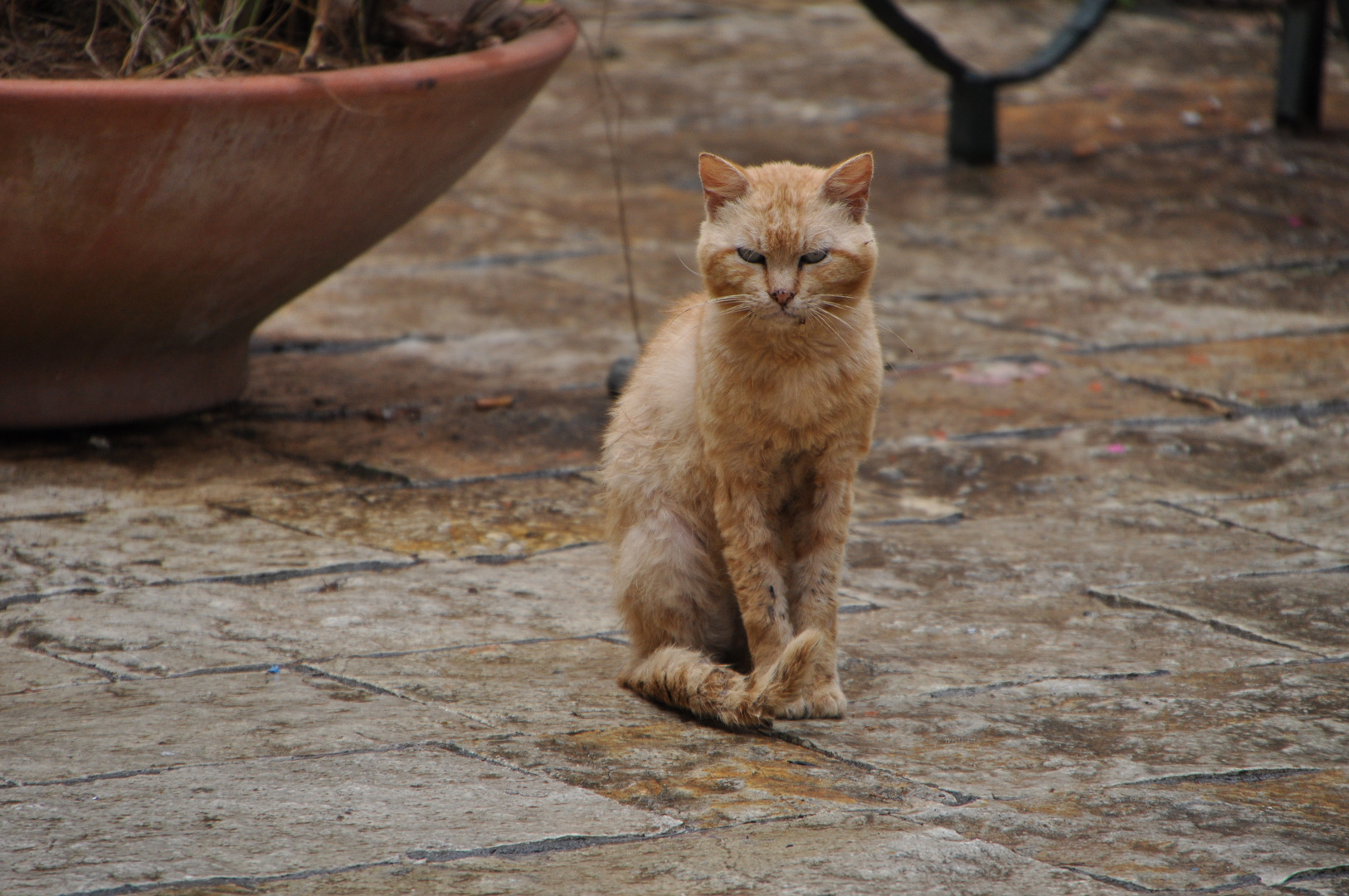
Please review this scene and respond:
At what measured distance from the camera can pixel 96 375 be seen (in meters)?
4.37

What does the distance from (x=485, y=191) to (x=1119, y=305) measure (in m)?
3.13

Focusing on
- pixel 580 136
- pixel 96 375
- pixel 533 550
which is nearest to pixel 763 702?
pixel 533 550

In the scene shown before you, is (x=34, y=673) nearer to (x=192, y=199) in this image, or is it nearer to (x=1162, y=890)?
(x=192, y=199)

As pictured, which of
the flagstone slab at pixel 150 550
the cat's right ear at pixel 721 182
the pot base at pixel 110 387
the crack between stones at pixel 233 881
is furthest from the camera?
the pot base at pixel 110 387

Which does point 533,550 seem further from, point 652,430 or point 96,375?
point 96,375

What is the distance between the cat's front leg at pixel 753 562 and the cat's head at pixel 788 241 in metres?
0.34

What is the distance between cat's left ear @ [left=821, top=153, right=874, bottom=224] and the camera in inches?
113

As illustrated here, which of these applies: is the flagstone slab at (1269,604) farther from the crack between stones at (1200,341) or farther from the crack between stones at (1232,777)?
the crack between stones at (1200,341)

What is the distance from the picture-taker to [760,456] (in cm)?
293

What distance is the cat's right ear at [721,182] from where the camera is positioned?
2.93m

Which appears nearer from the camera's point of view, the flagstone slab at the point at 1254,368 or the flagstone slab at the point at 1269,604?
the flagstone slab at the point at 1269,604

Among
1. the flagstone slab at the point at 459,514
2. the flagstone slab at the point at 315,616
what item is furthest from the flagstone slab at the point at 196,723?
the flagstone slab at the point at 459,514

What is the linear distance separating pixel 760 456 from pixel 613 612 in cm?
72

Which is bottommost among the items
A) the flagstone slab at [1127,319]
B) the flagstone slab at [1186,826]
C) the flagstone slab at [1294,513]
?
the flagstone slab at [1294,513]
